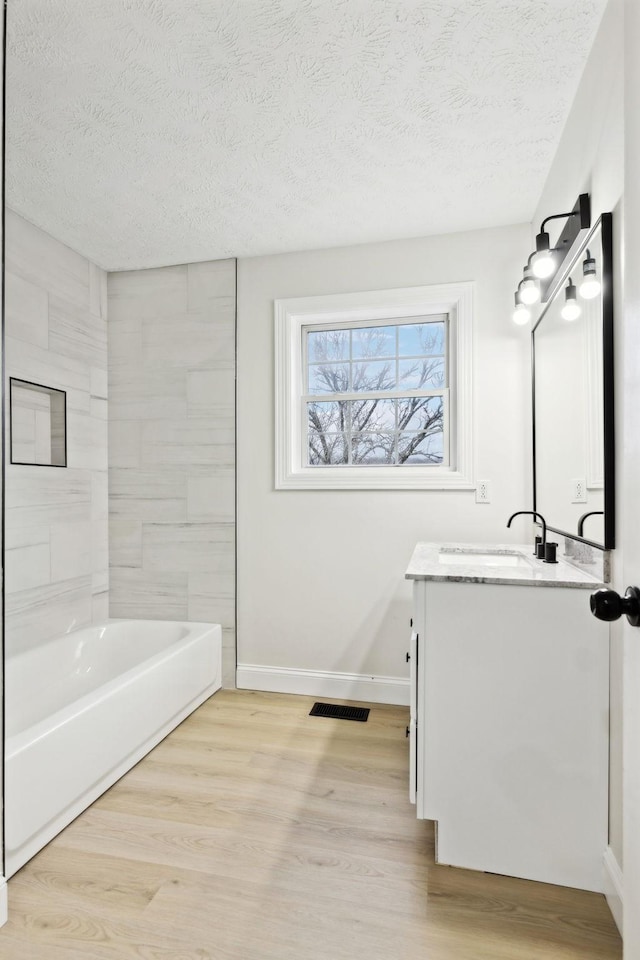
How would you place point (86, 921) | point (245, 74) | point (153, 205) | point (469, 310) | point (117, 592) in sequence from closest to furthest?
point (86, 921), point (245, 74), point (153, 205), point (469, 310), point (117, 592)

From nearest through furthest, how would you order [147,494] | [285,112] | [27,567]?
[285,112] < [27,567] < [147,494]

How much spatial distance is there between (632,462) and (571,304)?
1254mm

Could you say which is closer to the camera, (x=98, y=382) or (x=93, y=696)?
(x=93, y=696)

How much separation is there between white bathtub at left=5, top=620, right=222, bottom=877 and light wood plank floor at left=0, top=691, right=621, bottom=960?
11 cm

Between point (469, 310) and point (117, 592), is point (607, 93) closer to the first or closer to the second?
point (469, 310)

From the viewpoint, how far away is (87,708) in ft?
6.47

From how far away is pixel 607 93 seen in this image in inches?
61.4

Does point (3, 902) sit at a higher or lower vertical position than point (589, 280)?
lower

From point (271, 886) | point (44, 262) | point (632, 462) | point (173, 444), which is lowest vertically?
point (271, 886)

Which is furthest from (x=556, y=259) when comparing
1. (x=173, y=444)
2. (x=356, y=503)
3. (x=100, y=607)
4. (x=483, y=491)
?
(x=100, y=607)

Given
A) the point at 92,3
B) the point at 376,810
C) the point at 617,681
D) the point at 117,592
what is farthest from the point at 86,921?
the point at 92,3

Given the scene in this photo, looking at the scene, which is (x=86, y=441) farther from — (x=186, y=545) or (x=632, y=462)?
(x=632, y=462)

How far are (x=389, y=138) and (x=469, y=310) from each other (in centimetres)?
100

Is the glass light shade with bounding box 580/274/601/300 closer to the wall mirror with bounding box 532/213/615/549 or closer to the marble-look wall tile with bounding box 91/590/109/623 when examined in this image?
the wall mirror with bounding box 532/213/615/549
